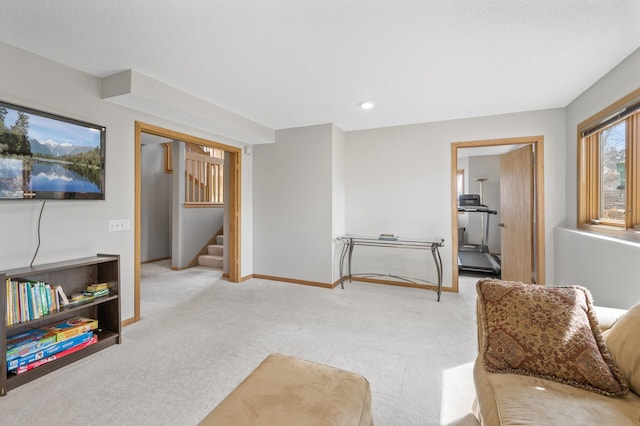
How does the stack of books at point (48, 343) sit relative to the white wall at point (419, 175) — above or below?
below

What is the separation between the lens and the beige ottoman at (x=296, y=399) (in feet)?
3.47

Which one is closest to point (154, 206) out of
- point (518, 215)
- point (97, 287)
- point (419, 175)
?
point (97, 287)

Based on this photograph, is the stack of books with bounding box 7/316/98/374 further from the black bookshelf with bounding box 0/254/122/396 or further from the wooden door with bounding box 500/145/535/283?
the wooden door with bounding box 500/145/535/283

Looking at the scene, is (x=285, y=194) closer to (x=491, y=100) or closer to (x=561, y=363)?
(x=491, y=100)

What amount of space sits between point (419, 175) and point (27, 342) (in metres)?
4.30

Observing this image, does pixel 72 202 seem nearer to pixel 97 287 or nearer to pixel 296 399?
pixel 97 287

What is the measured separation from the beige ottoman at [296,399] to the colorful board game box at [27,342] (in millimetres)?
1788

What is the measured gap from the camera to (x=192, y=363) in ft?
7.13

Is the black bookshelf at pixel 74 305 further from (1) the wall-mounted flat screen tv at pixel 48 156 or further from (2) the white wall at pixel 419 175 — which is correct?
(2) the white wall at pixel 419 175

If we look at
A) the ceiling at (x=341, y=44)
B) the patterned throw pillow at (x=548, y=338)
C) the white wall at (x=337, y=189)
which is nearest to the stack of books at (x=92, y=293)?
the ceiling at (x=341, y=44)

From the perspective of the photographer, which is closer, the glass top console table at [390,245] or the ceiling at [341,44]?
the ceiling at [341,44]

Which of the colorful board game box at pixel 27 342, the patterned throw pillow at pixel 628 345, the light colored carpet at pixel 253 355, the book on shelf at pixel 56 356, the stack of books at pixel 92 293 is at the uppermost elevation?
the patterned throw pillow at pixel 628 345

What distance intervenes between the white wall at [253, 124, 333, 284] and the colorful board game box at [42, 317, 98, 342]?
2471mm

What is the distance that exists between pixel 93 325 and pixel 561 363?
10.4ft
